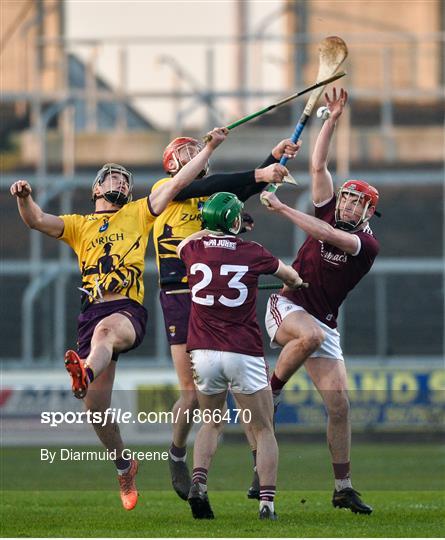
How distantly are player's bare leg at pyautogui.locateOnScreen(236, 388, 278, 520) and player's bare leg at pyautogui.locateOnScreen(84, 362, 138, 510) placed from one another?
3.60 ft

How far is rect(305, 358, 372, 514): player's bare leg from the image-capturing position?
10.6 meters

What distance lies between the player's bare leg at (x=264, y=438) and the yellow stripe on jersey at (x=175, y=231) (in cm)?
152

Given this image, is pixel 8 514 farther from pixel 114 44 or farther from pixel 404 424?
pixel 114 44

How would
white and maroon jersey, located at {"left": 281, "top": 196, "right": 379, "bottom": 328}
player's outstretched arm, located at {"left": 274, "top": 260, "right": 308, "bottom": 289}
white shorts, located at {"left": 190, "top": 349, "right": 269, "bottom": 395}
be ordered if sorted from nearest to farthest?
white shorts, located at {"left": 190, "top": 349, "right": 269, "bottom": 395} → player's outstretched arm, located at {"left": 274, "top": 260, "right": 308, "bottom": 289} → white and maroon jersey, located at {"left": 281, "top": 196, "right": 379, "bottom": 328}

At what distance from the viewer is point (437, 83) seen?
24.8 m

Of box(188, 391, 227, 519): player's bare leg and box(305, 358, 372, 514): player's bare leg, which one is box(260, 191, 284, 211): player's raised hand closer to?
box(188, 391, 227, 519): player's bare leg

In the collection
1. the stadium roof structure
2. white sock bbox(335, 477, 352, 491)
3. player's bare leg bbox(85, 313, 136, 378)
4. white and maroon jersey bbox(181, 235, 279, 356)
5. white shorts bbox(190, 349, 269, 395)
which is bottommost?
white sock bbox(335, 477, 352, 491)

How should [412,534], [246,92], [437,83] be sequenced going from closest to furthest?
1. [412,534]
2. [246,92]
3. [437,83]

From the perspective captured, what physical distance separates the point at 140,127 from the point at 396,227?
4.23m

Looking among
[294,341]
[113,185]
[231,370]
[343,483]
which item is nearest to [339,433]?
[343,483]

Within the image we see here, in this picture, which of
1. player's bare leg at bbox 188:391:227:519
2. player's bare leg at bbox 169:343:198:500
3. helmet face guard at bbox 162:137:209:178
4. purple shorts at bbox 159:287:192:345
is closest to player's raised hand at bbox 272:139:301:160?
helmet face guard at bbox 162:137:209:178

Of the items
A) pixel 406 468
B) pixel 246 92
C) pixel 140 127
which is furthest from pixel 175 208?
pixel 140 127

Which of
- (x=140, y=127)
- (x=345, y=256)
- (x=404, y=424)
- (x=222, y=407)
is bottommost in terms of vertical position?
(x=404, y=424)

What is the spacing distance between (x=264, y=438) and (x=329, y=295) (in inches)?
58.8
